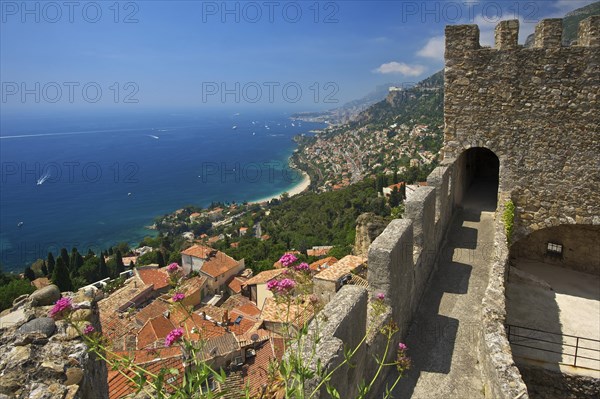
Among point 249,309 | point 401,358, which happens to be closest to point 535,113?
point 401,358

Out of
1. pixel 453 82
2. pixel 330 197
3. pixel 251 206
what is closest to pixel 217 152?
pixel 251 206

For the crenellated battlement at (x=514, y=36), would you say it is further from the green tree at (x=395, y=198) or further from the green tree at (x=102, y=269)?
the green tree at (x=102, y=269)

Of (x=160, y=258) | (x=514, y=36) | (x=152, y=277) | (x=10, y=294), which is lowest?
(x=160, y=258)

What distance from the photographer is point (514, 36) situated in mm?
8266

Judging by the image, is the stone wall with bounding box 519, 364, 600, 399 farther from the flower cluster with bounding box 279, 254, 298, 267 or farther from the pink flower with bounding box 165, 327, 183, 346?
the pink flower with bounding box 165, 327, 183, 346

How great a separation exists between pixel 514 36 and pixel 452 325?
6.33 meters

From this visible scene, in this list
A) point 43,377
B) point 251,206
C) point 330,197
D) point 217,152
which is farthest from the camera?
point 217,152

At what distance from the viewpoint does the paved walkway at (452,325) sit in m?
4.68

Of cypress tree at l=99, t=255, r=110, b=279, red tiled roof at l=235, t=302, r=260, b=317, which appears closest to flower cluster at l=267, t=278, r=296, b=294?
red tiled roof at l=235, t=302, r=260, b=317

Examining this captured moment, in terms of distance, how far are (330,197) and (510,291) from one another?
59.7 metres

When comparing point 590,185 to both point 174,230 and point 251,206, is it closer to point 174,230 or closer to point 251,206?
point 174,230

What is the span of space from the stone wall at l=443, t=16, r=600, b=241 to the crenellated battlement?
0.02m

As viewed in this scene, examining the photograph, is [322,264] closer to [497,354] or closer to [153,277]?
[153,277]

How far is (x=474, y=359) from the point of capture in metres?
5.13
